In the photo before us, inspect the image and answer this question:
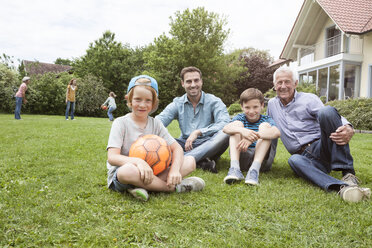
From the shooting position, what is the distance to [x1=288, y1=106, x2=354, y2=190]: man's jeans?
2.99 meters

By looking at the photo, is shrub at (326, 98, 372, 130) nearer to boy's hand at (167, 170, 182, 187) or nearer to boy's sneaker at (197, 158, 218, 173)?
boy's sneaker at (197, 158, 218, 173)

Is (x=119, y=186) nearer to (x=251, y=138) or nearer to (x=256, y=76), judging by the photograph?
(x=251, y=138)

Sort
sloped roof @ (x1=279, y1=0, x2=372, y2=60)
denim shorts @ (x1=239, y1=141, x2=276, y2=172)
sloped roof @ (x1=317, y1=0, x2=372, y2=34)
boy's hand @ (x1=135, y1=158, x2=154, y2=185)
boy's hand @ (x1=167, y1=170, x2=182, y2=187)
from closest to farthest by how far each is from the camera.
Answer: boy's hand @ (x1=135, y1=158, x2=154, y2=185), boy's hand @ (x1=167, y1=170, x2=182, y2=187), denim shorts @ (x1=239, y1=141, x2=276, y2=172), sloped roof @ (x1=317, y1=0, x2=372, y2=34), sloped roof @ (x1=279, y1=0, x2=372, y2=60)

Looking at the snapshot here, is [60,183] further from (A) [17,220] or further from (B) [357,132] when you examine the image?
(B) [357,132]

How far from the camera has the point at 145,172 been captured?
2.55 m

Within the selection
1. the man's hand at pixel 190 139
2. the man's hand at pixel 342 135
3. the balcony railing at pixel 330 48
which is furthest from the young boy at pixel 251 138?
the balcony railing at pixel 330 48

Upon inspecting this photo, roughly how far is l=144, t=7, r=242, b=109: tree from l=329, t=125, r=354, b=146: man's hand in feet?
77.9

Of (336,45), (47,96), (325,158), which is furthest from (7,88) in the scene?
(325,158)

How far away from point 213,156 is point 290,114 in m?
1.26

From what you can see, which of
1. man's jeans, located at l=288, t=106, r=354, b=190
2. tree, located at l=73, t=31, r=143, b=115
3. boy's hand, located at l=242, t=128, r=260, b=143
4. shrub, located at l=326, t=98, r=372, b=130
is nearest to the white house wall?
shrub, located at l=326, t=98, r=372, b=130

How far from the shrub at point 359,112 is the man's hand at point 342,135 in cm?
788

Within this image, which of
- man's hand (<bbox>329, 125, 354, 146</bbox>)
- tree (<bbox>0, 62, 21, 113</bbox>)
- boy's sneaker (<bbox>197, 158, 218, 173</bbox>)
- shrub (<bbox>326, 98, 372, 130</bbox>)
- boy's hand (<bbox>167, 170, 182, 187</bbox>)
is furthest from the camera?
tree (<bbox>0, 62, 21, 113</bbox>)

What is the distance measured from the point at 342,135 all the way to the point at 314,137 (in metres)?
0.64

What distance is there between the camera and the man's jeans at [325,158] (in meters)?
2.99
